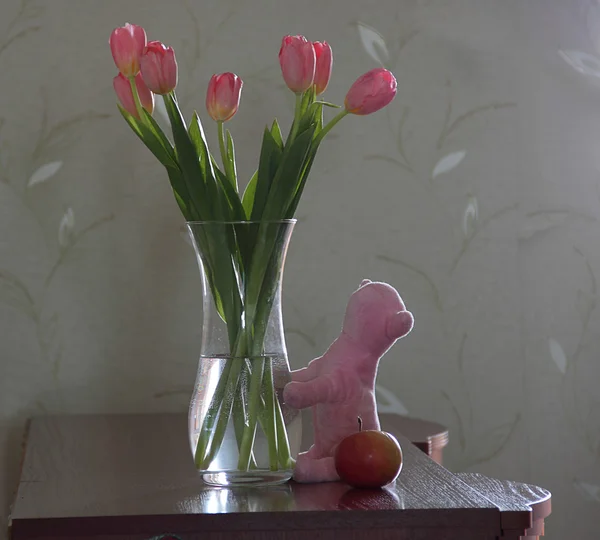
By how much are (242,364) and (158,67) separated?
349mm

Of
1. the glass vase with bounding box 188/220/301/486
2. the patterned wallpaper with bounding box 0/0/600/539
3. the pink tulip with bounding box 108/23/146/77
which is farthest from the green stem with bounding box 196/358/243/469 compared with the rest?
the patterned wallpaper with bounding box 0/0/600/539

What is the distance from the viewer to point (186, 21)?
1861 mm

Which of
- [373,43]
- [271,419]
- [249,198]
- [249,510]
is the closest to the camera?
[249,510]

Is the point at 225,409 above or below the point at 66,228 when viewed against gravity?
below

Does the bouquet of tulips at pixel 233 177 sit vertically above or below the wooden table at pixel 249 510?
above

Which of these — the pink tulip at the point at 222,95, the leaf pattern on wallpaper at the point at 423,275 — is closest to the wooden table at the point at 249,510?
the pink tulip at the point at 222,95

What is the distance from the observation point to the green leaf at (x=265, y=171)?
102 cm

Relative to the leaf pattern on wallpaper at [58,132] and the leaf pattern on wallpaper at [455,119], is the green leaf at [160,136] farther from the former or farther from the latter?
the leaf pattern on wallpaper at [455,119]

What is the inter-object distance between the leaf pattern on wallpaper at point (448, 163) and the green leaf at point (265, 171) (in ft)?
3.23

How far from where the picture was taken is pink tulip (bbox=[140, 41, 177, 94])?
95 cm

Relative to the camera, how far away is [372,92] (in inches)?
38.6

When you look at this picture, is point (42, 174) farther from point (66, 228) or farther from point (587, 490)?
point (587, 490)

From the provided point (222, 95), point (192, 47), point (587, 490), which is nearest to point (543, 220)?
point (587, 490)

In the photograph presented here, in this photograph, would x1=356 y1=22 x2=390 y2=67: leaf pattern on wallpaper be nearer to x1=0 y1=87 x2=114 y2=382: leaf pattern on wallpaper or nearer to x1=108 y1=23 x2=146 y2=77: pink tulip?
x1=0 y1=87 x2=114 y2=382: leaf pattern on wallpaper
